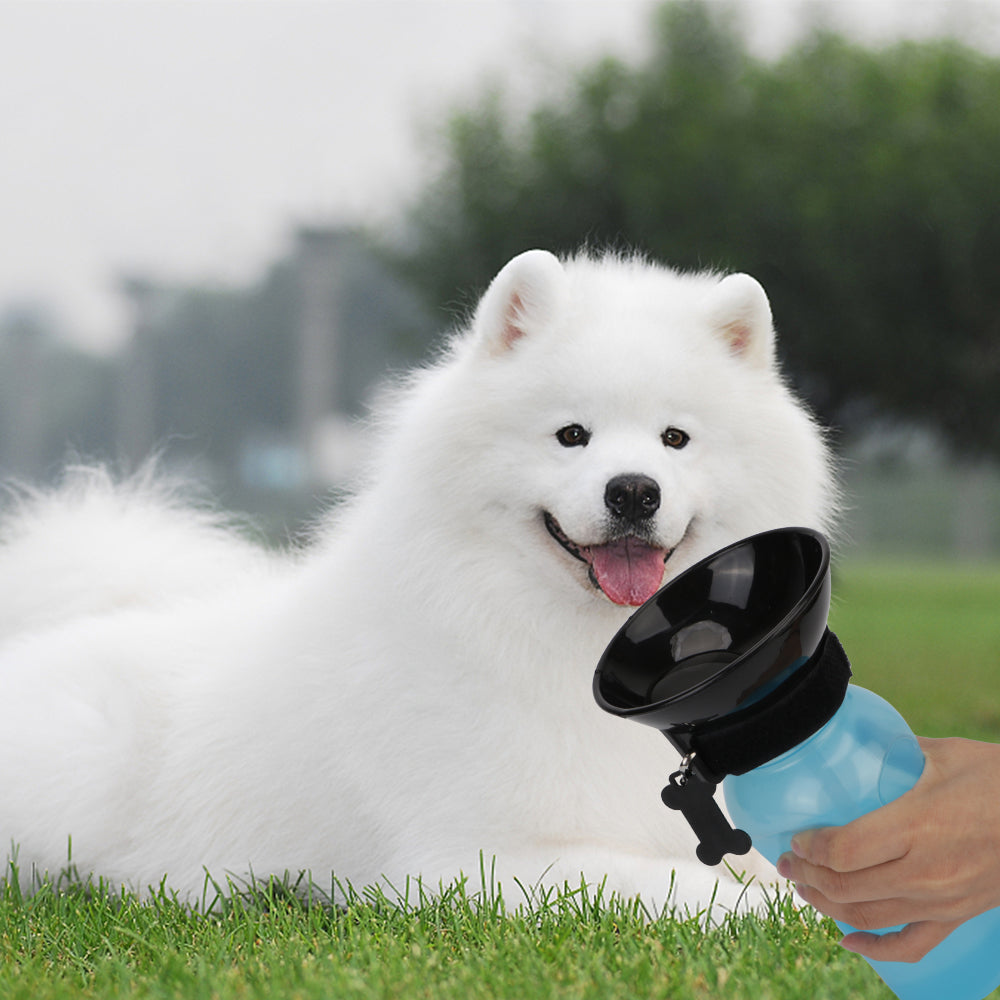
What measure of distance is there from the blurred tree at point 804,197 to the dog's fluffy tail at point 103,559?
32.9 feet

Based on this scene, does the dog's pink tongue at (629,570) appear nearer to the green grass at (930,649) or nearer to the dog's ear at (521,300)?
the dog's ear at (521,300)

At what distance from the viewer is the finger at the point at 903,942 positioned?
78.0 inches

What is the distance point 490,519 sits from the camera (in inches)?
115

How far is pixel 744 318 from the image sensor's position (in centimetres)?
303

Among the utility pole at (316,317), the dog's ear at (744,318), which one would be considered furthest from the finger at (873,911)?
the utility pole at (316,317)

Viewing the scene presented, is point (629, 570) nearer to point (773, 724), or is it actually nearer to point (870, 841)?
point (773, 724)

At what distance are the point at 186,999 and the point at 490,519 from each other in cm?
124

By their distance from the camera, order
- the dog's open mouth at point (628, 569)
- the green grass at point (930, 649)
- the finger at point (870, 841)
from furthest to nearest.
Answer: the green grass at point (930, 649)
the dog's open mouth at point (628, 569)
the finger at point (870, 841)

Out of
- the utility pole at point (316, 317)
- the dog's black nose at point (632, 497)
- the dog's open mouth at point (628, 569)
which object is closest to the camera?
the dog's black nose at point (632, 497)

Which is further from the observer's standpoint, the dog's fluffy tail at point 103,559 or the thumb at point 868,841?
the dog's fluffy tail at point 103,559

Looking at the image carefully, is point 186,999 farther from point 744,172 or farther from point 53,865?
point 744,172

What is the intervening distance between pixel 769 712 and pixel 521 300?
1.44 metres

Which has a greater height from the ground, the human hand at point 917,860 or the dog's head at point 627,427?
the dog's head at point 627,427

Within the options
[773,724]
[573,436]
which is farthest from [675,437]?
[773,724]
